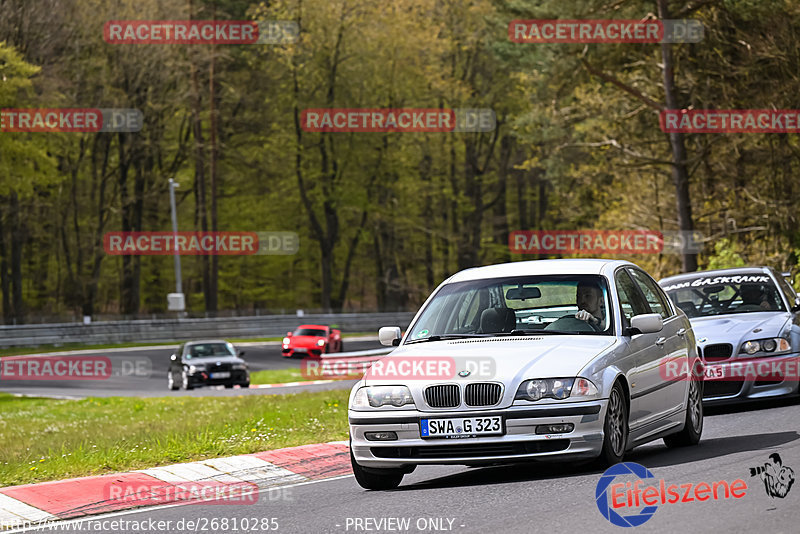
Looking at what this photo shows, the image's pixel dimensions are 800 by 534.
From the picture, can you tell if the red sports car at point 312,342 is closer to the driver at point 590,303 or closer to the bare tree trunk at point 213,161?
the bare tree trunk at point 213,161

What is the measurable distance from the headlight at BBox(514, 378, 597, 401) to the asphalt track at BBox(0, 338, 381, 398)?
1957 cm

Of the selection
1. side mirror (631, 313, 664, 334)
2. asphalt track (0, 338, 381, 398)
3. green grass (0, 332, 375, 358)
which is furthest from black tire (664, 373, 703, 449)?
green grass (0, 332, 375, 358)

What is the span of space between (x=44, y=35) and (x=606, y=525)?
49.4 meters

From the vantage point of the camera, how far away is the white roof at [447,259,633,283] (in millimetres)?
9906

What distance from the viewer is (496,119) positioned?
6825 cm

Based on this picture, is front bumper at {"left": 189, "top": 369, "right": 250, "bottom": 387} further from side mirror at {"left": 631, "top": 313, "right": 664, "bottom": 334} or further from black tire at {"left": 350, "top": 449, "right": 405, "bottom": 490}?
side mirror at {"left": 631, "top": 313, "right": 664, "bottom": 334}

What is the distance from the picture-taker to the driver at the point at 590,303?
9516 millimetres

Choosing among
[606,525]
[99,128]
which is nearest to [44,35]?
[99,128]

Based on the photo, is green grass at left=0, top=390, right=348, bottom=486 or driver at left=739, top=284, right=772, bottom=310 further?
driver at left=739, top=284, right=772, bottom=310

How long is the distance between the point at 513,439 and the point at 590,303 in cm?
184

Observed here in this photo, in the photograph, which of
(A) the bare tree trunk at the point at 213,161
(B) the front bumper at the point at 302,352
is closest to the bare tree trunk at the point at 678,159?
(B) the front bumper at the point at 302,352

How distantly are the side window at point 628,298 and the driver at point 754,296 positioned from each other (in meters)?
4.65

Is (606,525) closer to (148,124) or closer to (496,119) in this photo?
(148,124)

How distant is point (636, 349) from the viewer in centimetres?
941
